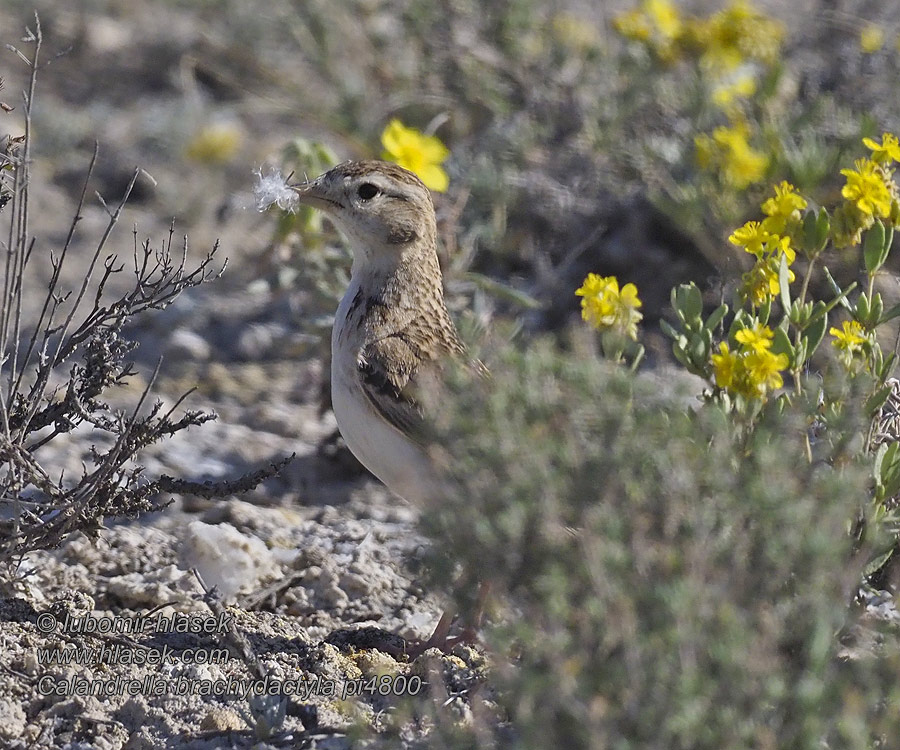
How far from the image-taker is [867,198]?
4289mm

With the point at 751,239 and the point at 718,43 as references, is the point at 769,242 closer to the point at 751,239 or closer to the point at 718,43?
the point at 751,239

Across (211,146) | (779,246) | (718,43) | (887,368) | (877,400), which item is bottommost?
(877,400)

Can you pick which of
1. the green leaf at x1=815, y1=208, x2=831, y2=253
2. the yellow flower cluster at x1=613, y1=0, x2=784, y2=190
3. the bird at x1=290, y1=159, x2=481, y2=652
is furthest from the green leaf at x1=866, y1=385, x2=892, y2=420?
the yellow flower cluster at x1=613, y1=0, x2=784, y2=190

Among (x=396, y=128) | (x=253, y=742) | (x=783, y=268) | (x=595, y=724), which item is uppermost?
(x=396, y=128)

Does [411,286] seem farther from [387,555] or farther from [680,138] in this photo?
[680,138]

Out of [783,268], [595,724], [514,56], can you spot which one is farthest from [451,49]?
[595,724]

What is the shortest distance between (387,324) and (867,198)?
1872 millimetres

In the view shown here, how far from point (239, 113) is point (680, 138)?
420 cm

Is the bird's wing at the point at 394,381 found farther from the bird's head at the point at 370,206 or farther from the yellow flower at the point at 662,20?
the yellow flower at the point at 662,20

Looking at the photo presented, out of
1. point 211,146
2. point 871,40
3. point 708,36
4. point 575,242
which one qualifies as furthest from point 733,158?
point 211,146

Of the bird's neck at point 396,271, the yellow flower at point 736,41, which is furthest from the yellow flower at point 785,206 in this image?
the yellow flower at point 736,41

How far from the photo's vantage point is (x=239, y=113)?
10930 millimetres

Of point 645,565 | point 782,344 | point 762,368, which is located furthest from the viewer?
point 782,344

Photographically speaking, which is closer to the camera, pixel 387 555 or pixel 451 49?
pixel 387 555
